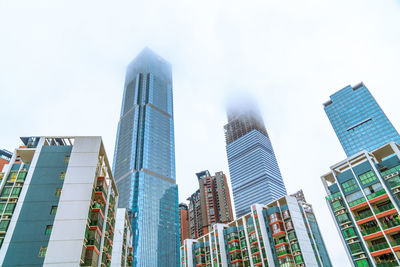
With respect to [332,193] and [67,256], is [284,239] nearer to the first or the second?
[332,193]

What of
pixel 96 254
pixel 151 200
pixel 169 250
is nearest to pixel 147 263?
pixel 169 250

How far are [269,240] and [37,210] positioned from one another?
6556 cm

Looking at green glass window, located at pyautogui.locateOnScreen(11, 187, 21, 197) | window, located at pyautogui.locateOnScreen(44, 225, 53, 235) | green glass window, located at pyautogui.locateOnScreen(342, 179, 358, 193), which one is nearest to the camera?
window, located at pyautogui.locateOnScreen(44, 225, 53, 235)

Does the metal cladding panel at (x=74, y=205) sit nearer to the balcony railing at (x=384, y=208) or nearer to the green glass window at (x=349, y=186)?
the green glass window at (x=349, y=186)

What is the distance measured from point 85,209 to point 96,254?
7.89 m

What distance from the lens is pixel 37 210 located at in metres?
42.0

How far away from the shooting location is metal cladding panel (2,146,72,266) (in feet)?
124

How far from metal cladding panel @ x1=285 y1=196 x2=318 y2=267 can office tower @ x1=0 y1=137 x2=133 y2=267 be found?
52.7 metres

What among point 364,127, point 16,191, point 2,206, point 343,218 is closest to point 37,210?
point 2,206

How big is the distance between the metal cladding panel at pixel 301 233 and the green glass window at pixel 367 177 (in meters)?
28.4

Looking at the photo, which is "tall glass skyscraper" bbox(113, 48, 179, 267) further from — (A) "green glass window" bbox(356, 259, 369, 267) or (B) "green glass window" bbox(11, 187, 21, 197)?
(A) "green glass window" bbox(356, 259, 369, 267)

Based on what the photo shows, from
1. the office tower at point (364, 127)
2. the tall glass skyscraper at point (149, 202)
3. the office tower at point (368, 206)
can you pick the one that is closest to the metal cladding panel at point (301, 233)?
the office tower at point (368, 206)

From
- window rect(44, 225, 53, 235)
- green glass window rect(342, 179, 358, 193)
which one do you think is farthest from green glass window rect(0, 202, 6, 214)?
green glass window rect(342, 179, 358, 193)

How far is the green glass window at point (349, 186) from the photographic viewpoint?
197 ft
